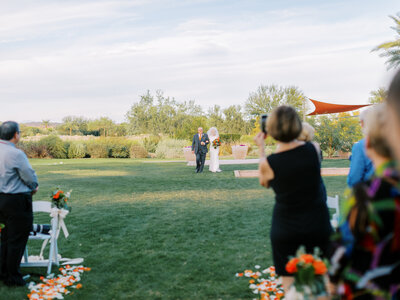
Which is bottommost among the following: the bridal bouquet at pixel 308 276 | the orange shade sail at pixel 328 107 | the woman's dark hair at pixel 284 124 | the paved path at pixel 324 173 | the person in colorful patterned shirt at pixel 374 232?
the paved path at pixel 324 173

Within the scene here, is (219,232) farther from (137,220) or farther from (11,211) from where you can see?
(11,211)

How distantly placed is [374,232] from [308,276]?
0.65 m

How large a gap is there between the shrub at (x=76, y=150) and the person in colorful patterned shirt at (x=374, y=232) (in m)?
33.7

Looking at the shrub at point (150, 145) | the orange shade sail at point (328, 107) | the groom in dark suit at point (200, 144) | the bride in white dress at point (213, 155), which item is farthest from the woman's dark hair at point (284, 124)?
the shrub at point (150, 145)

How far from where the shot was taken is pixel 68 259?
5895mm

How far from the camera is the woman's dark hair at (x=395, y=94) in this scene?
3.93ft

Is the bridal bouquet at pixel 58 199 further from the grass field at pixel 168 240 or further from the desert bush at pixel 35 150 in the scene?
the desert bush at pixel 35 150

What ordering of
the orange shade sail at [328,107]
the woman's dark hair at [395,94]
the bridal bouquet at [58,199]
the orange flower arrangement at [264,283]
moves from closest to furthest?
the woman's dark hair at [395,94]
the orange flower arrangement at [264,283]
the bridal bouquet at [58,199]
the orange shade sail at [328,107]

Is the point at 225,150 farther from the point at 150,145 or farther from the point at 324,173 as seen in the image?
the point at 324,173

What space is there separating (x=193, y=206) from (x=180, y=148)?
22678 mm

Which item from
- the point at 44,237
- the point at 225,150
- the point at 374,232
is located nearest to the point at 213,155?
the point at 44,237

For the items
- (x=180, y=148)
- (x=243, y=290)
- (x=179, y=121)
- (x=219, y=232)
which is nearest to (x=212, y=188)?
(x=219, y=232)

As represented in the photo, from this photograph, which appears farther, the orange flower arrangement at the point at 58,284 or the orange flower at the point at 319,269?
the orange flower arrangement at the point at 58,284

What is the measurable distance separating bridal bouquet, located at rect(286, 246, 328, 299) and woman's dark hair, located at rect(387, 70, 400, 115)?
1.00 meters
